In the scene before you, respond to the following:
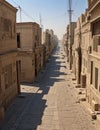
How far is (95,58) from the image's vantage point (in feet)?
48.0

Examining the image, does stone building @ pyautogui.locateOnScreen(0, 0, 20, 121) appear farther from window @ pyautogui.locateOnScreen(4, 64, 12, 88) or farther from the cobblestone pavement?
the cobblestone pavement

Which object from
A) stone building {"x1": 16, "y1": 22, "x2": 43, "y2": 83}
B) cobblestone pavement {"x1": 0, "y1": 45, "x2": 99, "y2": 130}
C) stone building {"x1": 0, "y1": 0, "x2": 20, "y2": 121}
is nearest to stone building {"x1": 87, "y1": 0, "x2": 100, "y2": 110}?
cobblestone pavement {"x1": 0, "y1": 45, "x2": 99, "y2": 130}

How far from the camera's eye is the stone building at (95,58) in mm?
13936

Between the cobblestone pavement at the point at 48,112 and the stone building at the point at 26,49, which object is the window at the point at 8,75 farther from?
the stone building at the point at 26,49

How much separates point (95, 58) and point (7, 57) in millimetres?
6719

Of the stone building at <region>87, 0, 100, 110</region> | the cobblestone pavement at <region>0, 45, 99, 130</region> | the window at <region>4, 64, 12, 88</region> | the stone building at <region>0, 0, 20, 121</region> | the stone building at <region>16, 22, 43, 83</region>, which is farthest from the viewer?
the stone building at <region>16, 22, 43, 83</region>

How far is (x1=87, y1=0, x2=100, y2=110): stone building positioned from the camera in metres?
13.9

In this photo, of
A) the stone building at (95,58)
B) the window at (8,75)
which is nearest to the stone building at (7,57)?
the window at (8,75)

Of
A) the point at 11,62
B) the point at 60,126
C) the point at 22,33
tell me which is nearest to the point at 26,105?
the point at 11,62

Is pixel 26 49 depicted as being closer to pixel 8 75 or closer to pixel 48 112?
pixel 8 75

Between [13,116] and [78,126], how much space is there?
4621 mm

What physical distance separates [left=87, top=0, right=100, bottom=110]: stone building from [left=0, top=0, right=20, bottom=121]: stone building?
6.19 metres

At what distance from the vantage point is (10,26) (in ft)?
59.8

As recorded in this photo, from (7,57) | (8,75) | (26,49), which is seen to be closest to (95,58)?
(7,57)
